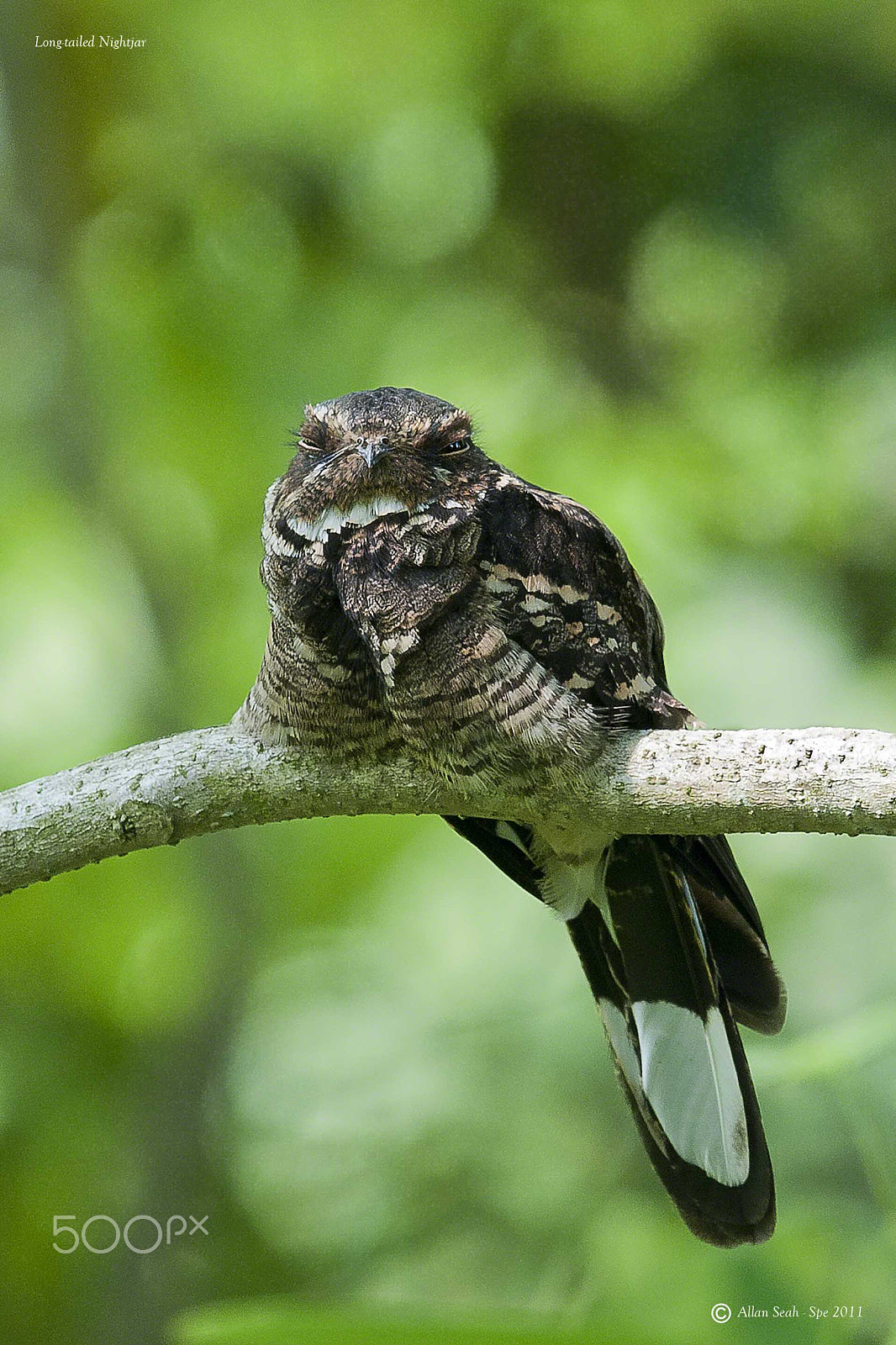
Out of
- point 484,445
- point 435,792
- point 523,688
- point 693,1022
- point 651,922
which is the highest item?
point 484,445

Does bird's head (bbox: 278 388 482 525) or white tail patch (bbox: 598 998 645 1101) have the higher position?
bird's head (bbox: 278 388 482 525)

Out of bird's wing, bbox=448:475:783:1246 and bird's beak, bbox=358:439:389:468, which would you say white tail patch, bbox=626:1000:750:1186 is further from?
bird's beak, bbox=358:439:389:468

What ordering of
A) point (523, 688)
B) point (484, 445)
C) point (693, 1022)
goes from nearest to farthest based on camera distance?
point (523, 688) → point (693, 1022) → point (484, 445)

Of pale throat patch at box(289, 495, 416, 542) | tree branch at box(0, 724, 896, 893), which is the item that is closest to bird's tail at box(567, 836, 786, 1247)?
tree branch at box(0, 724, 896, 893)

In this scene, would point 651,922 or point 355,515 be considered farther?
point 651,922

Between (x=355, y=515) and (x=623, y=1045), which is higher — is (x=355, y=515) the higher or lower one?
the higher one

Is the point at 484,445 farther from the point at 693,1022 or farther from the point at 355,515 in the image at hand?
the point at 693,1022

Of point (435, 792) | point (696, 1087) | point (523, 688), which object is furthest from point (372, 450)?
point (696, 1087)

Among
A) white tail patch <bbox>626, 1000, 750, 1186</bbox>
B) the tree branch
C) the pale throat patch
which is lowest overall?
white tail patch <bbox>626, 1000, 750, 1186</bbox>
